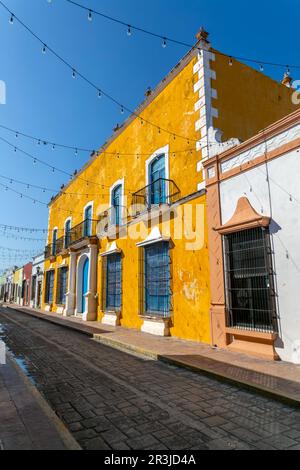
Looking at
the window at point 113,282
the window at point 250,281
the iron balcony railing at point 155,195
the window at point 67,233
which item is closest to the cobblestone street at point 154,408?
the window at point 250,281

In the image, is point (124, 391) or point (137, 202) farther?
point (137, 202)

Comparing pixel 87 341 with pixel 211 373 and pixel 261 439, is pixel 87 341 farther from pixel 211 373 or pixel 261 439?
pixel 261 439

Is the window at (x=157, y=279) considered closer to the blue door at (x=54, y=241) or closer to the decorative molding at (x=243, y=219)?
the decorative molding at (x=243, y=219)

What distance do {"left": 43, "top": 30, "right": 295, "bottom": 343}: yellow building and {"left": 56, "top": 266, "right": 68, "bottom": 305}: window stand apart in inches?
223

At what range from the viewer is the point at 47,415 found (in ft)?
11.5

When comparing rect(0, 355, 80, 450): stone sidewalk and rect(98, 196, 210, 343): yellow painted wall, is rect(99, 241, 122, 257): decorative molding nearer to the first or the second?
rect(98, 196, 210, 343): yellow painted wall

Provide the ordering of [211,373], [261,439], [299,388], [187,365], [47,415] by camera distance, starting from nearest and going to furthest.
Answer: [261,439] → [47,415] → [299,388] → [211,373] → [187,365]

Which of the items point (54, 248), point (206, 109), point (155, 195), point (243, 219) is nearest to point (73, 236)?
point (54, 248)

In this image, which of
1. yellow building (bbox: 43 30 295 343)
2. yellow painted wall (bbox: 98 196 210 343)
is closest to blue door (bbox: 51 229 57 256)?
yellow building (bbox: 43 30 295 343)

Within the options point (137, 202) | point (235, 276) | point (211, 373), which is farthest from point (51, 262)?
point (211, 373)

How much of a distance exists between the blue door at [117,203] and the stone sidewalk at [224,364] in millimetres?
5885

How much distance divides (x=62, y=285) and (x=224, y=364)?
646 inches

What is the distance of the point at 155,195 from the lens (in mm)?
11188
